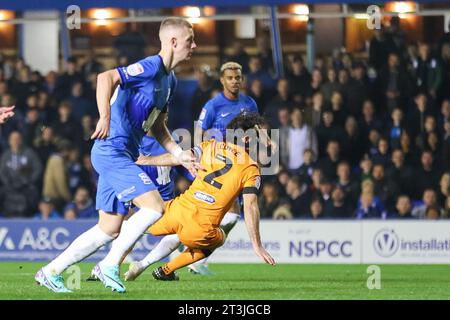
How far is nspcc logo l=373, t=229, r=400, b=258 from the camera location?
15234mm

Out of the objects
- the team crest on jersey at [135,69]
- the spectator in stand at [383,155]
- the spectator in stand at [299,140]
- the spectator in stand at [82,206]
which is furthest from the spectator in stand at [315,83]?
the team crest on jersey at [135,69]

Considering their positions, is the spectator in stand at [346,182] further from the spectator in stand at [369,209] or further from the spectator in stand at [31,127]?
the spectator in stand at [31,127]

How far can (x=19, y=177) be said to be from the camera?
706 inches

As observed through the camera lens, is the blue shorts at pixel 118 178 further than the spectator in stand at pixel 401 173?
No

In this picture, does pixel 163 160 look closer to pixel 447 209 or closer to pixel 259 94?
pixel 447 209

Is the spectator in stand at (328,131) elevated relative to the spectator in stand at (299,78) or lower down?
lower down

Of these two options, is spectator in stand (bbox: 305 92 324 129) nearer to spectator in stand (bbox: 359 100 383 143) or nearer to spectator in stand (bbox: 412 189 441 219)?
spectator in stand (bbox: 359 100 383 143)

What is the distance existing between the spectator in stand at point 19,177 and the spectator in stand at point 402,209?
5.17 m

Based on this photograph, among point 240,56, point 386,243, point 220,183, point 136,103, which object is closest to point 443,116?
point 386,243

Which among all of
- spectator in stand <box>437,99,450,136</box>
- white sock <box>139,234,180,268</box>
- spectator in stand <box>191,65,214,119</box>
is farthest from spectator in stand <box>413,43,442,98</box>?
white sock <box>139,234,180,268</box>

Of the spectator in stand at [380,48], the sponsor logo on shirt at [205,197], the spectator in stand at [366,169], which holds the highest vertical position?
the spectator in stand at [380,48]

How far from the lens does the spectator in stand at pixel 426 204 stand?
52.7ft

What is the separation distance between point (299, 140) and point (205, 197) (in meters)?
6.65

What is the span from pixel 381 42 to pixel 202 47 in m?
2.74
